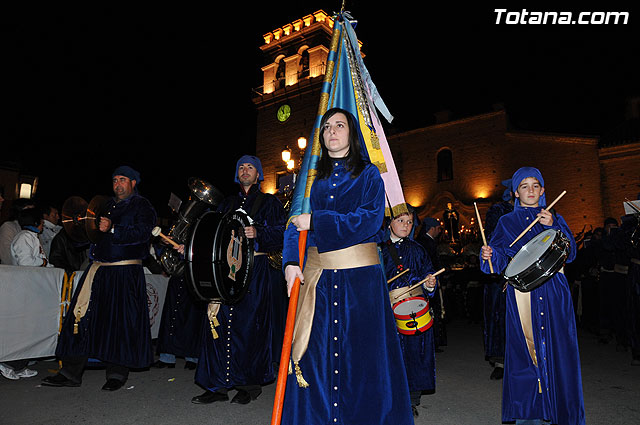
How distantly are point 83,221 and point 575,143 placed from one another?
23.3 metres

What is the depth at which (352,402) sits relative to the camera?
7.80 ft

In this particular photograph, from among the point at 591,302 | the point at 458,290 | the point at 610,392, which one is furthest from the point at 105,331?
the point at 458,290

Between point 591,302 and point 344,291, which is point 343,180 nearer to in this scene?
point 344,291

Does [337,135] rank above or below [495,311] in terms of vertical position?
above

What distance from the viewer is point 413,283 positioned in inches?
170

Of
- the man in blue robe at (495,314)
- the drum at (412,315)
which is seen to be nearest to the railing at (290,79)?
the man in blue robe at (495,314)

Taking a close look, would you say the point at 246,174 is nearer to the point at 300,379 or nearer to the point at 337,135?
the point at 337,135

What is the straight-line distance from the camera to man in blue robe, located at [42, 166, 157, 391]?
180 inches

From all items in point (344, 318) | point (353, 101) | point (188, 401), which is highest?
point (353, 101)

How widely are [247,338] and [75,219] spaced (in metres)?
2.25

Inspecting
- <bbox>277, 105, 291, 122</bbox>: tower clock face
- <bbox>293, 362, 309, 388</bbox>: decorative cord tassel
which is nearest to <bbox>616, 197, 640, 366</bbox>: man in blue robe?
<bbox>293, 362, 309, 388</bbox>: decorative cord tassel

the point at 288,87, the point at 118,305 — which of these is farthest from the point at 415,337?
the point at 288,87

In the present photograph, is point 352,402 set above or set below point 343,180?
below

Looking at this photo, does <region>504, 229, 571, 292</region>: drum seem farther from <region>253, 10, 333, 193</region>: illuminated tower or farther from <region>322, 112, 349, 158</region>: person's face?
<region>253, 10, 333, 193</region>: illuminated tower
